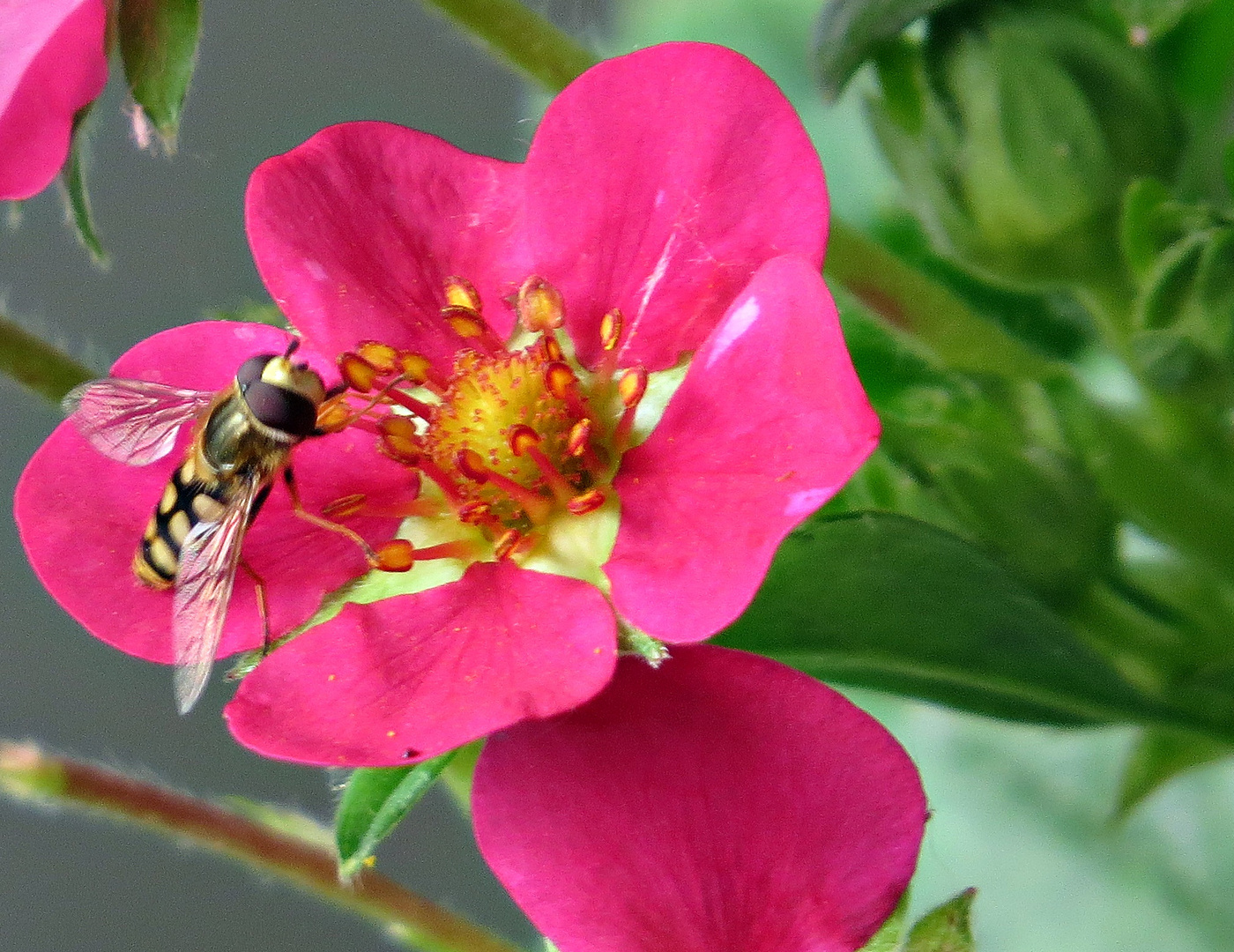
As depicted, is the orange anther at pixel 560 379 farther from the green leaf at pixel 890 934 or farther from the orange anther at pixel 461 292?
the green leaf at pixel 890 934

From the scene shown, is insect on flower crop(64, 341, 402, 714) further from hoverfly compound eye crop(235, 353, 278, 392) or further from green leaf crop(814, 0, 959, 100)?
green leaf crop(814, 0, 959, 100)

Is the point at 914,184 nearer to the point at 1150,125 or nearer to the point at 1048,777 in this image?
the point at 1150,125

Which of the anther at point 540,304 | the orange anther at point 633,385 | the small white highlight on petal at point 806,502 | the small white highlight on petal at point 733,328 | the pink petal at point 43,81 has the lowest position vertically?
the orange anther at point 633,385

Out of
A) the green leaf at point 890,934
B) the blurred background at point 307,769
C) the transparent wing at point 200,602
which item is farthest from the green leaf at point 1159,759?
the transparent wing at point 200,602

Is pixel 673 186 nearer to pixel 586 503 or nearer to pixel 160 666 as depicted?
pixel 586 503

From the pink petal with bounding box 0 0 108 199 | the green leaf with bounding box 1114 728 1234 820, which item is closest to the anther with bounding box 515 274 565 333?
the pink petal with bounding box 0 0 108 199

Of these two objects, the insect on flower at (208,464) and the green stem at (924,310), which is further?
the green stem at (924,310)
